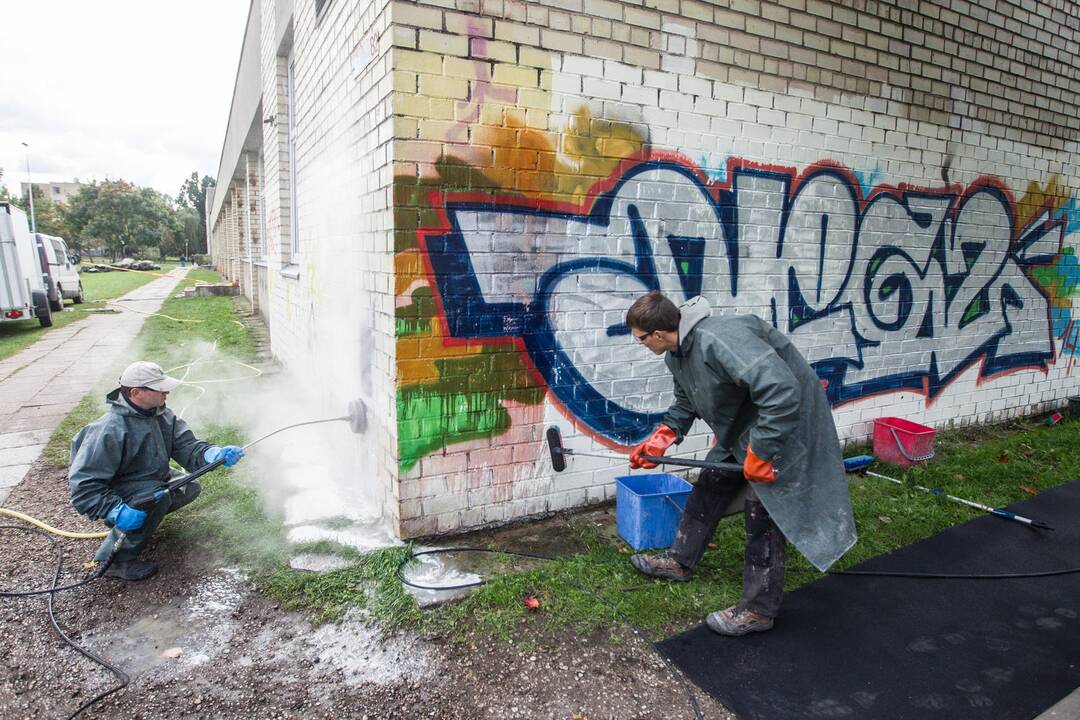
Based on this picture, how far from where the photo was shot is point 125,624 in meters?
3.00

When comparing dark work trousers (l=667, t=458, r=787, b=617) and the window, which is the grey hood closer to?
dark work trousers (l=667, t=458, r=787, b=617)

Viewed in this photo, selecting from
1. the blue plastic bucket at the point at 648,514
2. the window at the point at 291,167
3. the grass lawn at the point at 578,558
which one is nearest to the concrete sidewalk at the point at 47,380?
the grass lawn at the point at 578,558

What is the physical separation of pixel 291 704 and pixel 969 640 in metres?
3.06

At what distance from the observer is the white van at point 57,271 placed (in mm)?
14891

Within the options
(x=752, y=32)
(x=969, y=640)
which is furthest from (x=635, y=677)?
(x=752, y=32)

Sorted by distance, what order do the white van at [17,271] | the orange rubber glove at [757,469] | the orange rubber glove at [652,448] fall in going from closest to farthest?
the orange rubber glove at [757,469], the orange rubber glove at [652,448], the white van at [17,271]

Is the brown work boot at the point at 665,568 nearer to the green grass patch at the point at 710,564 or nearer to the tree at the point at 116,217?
the green grass patch at the point at 710,564

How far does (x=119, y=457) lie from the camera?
3.30 metres

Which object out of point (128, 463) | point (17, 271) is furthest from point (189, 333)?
point (128, 463)

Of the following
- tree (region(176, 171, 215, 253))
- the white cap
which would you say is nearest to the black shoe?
the white cap

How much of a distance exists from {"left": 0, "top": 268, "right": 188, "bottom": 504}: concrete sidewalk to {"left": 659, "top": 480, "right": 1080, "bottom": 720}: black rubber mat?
4.94 metres

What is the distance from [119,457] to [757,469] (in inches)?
126

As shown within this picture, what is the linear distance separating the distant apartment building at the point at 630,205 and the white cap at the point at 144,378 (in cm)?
115

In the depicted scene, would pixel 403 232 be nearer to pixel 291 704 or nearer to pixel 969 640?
pixel 291 704
